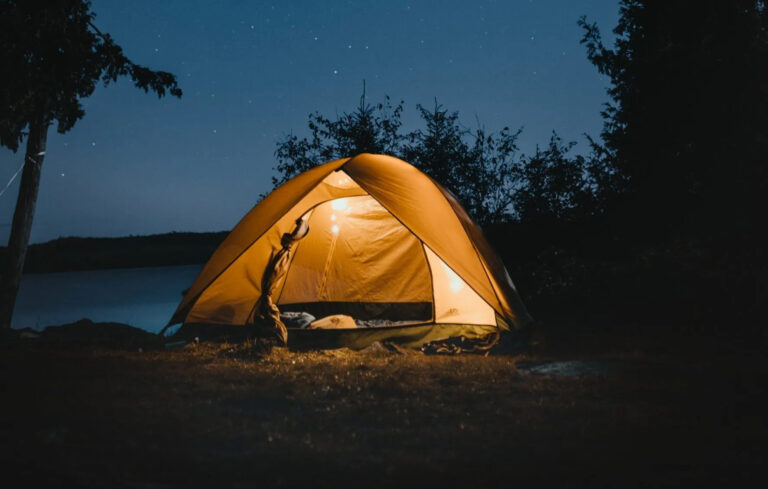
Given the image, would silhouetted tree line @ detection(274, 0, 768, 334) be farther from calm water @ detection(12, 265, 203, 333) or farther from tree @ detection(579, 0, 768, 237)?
calm water @ detection(12, 265, 203, 333)

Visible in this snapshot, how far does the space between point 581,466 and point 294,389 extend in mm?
2283

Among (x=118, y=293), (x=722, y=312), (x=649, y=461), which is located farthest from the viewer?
(x=118, y=293)

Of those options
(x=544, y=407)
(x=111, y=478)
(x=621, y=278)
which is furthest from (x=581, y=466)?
(x=621, y=278)

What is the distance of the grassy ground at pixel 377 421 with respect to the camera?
2.71 meters

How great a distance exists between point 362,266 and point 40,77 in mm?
4913

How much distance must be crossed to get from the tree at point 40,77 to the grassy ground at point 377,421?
3.16 meters

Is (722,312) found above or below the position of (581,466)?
above

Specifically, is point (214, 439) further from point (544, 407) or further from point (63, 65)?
point (63, 65)

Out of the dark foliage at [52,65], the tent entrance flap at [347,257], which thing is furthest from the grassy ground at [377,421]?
the dark foliage at [52,65]

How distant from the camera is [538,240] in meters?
13.4

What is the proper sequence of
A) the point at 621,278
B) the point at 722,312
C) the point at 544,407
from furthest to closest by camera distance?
the point at 621,278, the point at 722,312, the point at 544,407

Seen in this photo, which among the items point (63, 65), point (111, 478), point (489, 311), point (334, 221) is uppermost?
point (63, 65)

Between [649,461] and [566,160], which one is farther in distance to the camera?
[566,160]

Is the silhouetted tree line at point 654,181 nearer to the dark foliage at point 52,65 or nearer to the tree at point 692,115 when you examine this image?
the tree at point 692,115
